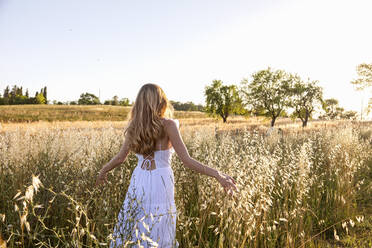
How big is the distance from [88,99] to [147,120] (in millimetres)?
107842

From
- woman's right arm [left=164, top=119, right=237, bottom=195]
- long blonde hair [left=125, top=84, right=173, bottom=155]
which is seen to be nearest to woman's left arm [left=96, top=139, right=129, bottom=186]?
long blonde hair [left=125, top=84, right=173, bottom=155]

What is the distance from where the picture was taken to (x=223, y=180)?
78.3 inches

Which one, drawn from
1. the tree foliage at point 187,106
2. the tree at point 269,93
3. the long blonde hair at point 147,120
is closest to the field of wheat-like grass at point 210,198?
the long blonde hair at point 147,120

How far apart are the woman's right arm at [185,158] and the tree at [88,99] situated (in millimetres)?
102422

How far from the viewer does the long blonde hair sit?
92.0 inches

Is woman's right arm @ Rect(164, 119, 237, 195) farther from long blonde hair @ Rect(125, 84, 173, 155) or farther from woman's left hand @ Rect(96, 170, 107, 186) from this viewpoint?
woman's left hand @ Rect(96, 170, 107, 186)

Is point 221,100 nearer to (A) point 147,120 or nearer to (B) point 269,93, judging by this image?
(B) point 269,93

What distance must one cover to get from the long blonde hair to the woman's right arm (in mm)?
113

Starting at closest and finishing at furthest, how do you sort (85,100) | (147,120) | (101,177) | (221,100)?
(147,120) < (101,177) < (221,100) < (85,100)

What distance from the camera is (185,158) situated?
2225mm

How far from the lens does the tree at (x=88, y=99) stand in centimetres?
9812

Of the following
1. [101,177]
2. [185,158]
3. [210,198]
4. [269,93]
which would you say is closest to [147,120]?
[185,158]

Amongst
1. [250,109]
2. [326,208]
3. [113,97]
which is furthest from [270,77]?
[113,97]

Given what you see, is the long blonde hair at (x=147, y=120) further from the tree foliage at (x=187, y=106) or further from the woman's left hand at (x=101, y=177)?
the tree foliage at (x=187, y=106)
